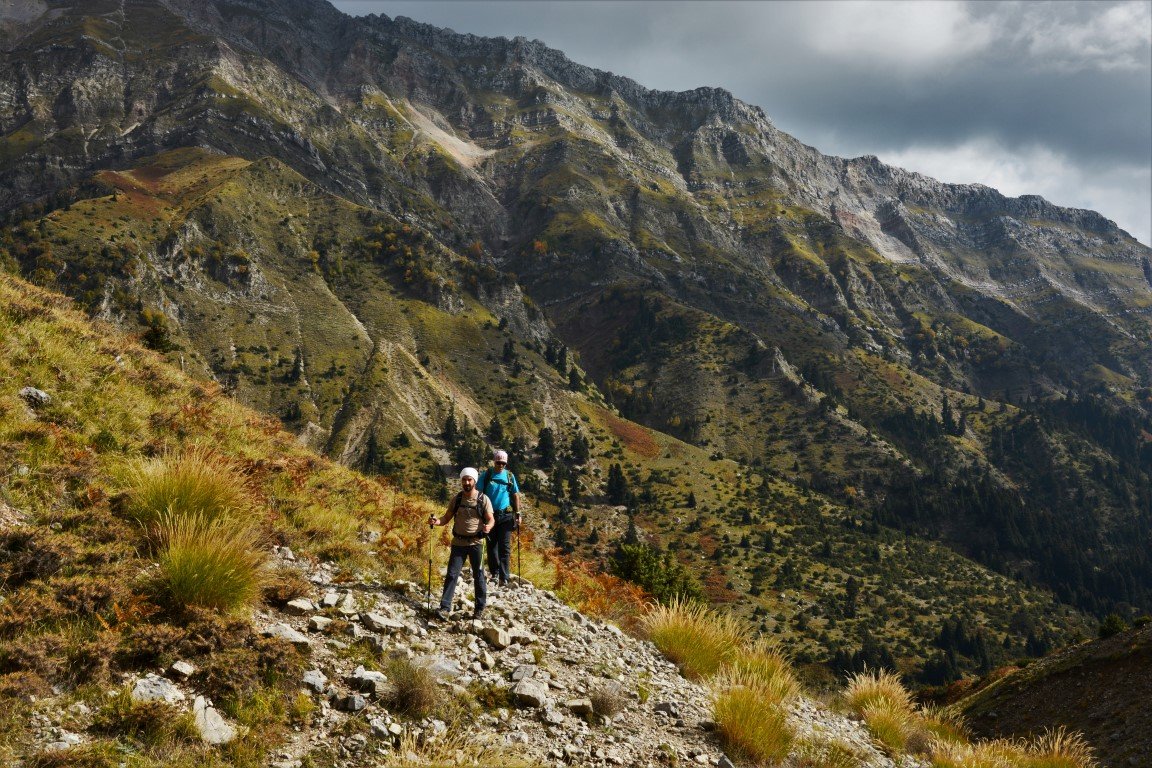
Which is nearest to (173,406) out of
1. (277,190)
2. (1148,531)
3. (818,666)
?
(818,666)

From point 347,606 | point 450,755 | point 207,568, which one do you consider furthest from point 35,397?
point 450,755

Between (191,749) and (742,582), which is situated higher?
(191,749)

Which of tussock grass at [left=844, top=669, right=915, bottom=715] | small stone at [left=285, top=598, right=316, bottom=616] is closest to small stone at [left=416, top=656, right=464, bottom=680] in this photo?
small stone at [left=285, top=598, right=316, bottom=616]

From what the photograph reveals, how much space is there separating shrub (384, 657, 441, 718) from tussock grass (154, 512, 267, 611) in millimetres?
1837

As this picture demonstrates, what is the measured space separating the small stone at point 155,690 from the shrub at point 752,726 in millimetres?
5980

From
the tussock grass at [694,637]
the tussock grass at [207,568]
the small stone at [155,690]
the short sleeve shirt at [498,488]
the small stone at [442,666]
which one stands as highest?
the short sleeve shirt at [498,488]

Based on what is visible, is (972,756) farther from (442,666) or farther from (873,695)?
(442,666)

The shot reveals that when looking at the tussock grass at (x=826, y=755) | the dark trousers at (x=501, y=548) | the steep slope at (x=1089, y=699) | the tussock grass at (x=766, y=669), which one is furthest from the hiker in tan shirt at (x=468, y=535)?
the steep slope at (x=1089, y=699)

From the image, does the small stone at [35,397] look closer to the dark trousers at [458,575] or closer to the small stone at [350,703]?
the dark trousers at [458,575]

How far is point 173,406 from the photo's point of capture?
11500 millimetres

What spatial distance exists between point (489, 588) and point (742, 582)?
371ft

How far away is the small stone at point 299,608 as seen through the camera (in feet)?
22.1

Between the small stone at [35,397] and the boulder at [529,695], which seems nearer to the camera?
the boulder at [529,695]

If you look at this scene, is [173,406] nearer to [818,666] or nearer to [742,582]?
[818,666]
